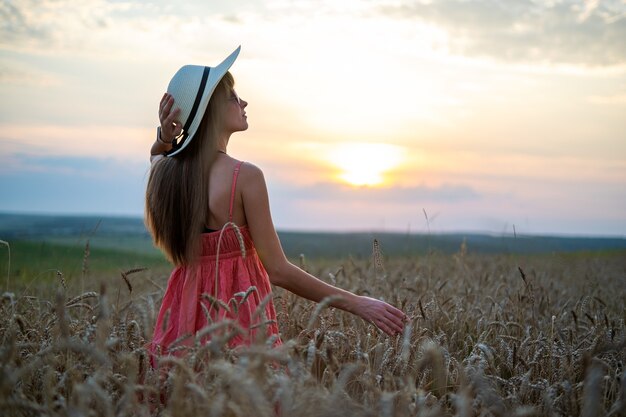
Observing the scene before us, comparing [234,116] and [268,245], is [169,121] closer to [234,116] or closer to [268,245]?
[234,116]

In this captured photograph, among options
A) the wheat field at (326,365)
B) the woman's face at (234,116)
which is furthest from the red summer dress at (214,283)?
the woman's face at (234,116)

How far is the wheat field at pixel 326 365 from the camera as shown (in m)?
2.06

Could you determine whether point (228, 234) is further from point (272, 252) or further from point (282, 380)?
point (282, 380)

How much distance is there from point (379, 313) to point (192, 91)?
1.57 meters

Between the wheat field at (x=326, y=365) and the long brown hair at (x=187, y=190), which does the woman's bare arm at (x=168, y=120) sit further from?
the wheat field at (x=326, y=365)

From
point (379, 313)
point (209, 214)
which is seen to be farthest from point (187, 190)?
point (379, 313)

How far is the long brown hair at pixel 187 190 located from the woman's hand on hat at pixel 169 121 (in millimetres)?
125

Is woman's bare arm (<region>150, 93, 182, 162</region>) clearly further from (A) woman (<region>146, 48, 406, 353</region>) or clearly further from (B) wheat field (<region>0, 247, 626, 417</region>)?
(B) wheat field (<region>0, 247, 626, 417</region>)

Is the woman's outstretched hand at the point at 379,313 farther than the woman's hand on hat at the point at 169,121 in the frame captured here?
No

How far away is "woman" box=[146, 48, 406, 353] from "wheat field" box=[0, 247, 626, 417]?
0.76ft

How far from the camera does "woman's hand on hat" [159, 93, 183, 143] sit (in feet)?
12.1

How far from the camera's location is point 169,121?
3.71 m

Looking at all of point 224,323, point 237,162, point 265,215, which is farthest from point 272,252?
point 224,323

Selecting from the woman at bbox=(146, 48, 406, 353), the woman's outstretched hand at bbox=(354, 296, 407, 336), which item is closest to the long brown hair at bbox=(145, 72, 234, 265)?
the woman at bbox=(146, 48, 406, 353)
